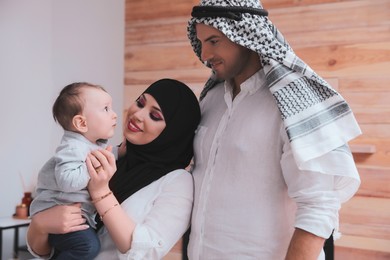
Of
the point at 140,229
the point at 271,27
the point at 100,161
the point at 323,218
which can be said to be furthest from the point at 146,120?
the point at 323,218

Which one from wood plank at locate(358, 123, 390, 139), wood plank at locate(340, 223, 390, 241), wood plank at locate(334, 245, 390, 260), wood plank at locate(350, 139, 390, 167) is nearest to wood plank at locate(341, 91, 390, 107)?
wood plank at locate(358, 123, 390, 139)

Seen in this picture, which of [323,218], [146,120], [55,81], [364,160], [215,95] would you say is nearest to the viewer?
[323,218]

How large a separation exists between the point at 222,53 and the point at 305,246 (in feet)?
2.01

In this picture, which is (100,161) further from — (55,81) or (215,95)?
(55,81)

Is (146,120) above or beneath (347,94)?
above

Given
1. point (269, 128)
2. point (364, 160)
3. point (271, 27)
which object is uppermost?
point (271, 27)

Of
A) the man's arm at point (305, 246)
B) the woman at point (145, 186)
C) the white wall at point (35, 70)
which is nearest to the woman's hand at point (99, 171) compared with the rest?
the woman at point (145, 186)

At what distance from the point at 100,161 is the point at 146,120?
9.1 inches

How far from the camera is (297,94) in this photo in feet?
4.26

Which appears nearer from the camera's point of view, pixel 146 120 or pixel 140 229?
pixel 140 229

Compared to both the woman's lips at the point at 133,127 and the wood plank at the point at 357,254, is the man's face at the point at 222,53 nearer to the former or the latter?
the woman's lips at the point at 133,127

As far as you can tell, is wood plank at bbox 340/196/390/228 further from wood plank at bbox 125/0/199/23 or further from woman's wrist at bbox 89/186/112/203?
woman's wrist at bbox 89/186/112/203

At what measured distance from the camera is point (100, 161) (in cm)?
138

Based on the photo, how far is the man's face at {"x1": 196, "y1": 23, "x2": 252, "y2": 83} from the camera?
4.75 feet
